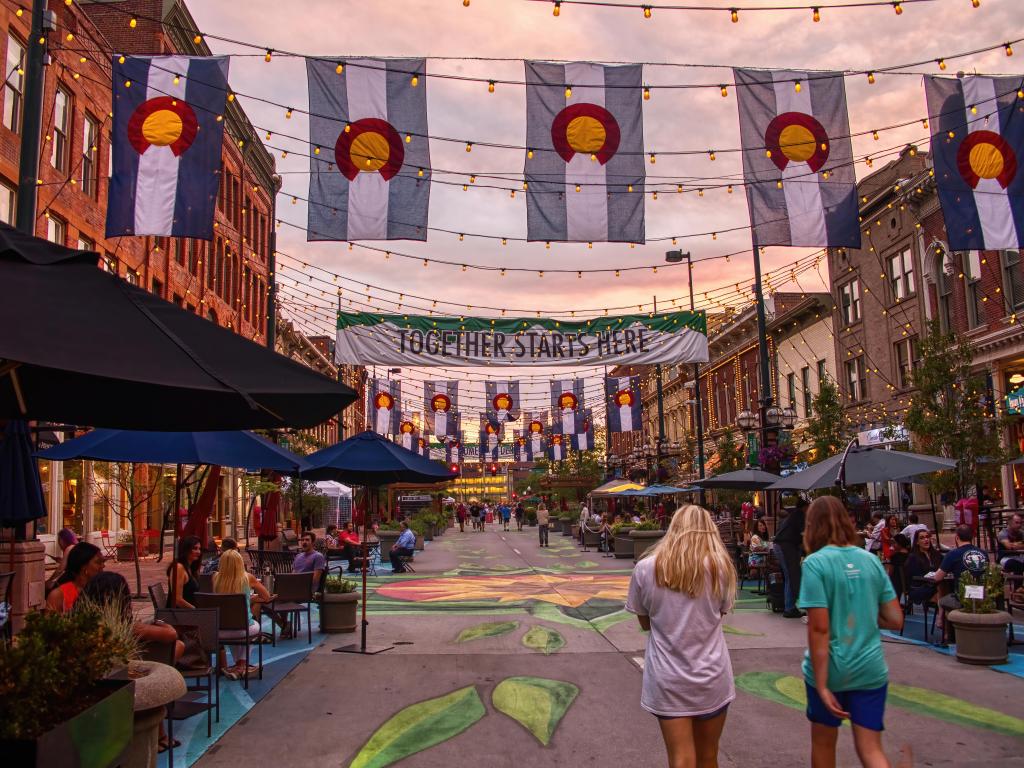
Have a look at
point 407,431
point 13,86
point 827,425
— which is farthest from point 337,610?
point 407,431

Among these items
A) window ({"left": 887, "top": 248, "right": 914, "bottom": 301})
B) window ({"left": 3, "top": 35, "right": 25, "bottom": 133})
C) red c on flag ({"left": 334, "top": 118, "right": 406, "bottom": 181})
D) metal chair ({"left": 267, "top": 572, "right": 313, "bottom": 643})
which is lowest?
metal chair ({"left": 267, "top": 572, "right": 313, "bottom": 643})

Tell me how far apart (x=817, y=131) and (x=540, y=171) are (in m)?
4.53

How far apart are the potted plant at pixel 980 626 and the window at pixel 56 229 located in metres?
22.0

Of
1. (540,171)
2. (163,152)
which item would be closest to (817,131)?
(540,171)

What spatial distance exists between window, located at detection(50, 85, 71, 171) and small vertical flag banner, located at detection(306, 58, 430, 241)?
1364 centimetres

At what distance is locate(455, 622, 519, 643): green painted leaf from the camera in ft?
39.1

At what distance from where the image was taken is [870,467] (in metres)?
13.3

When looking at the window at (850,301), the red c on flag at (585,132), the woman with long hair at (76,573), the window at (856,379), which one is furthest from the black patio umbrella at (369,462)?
the window at (850,301)

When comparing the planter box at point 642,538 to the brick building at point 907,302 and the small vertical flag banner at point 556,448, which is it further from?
the small vertical flag banner at point 556,448

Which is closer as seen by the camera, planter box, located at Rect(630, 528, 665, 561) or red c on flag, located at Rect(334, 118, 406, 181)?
red c on flag, located at Rect(334, 118, 406, 181)

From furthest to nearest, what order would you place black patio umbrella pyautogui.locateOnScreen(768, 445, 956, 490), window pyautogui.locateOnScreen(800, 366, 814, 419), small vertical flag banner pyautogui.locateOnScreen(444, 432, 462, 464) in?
1. small vertical flag banner pyautogui.locateOnScreen(444, 432, 462, 464)
2. window pyautogui.locateOnScreen(800, 366, 814, 419)
3. black patio umbrella pyautogui.locateOnScreen(768, 445, 956, 490)

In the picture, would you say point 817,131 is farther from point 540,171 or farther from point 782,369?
point 782,369

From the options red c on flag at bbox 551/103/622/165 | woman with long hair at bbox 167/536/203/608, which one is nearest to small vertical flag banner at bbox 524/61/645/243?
red c on flag at bbox 551/103/622/165

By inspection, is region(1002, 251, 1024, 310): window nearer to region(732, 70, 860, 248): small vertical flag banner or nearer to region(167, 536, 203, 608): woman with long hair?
region(732, 70, 860, 248): small vertical flag banner
